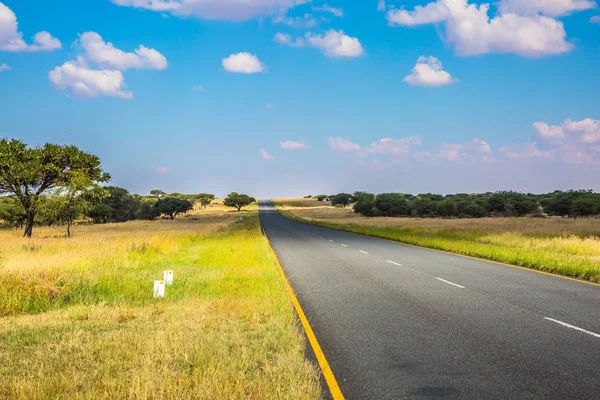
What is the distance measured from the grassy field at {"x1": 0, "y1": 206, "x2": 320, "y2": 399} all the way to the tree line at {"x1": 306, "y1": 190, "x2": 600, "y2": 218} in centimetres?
8569

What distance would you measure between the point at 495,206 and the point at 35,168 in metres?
87.9

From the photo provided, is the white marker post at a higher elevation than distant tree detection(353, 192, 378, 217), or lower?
lower

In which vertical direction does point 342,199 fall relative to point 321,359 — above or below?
above

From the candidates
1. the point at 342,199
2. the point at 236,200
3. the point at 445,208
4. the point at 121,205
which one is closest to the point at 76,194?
the point at 121,205

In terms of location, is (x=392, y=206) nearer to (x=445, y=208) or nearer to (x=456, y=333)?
(x=445, y=208)

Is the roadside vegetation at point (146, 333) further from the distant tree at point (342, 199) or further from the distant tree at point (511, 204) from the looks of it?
the distant tree at point (342, 199)

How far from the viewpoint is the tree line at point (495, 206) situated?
80.6m

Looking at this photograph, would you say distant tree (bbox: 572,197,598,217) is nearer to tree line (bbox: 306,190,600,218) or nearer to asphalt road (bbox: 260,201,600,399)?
tree line (bbox: 306,190,600,218)

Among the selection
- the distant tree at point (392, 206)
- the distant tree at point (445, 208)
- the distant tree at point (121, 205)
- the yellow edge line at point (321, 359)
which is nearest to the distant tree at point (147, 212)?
the distant tree at point (121, 205)

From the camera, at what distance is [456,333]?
23.6 ft

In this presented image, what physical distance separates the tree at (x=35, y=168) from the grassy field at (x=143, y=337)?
21934mm

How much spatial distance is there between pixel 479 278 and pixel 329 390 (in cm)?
970

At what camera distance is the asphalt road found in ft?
16.6

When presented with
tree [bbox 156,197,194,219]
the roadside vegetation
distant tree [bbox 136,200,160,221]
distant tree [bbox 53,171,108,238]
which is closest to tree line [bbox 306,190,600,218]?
tree [bbox 156,197,194,219]
